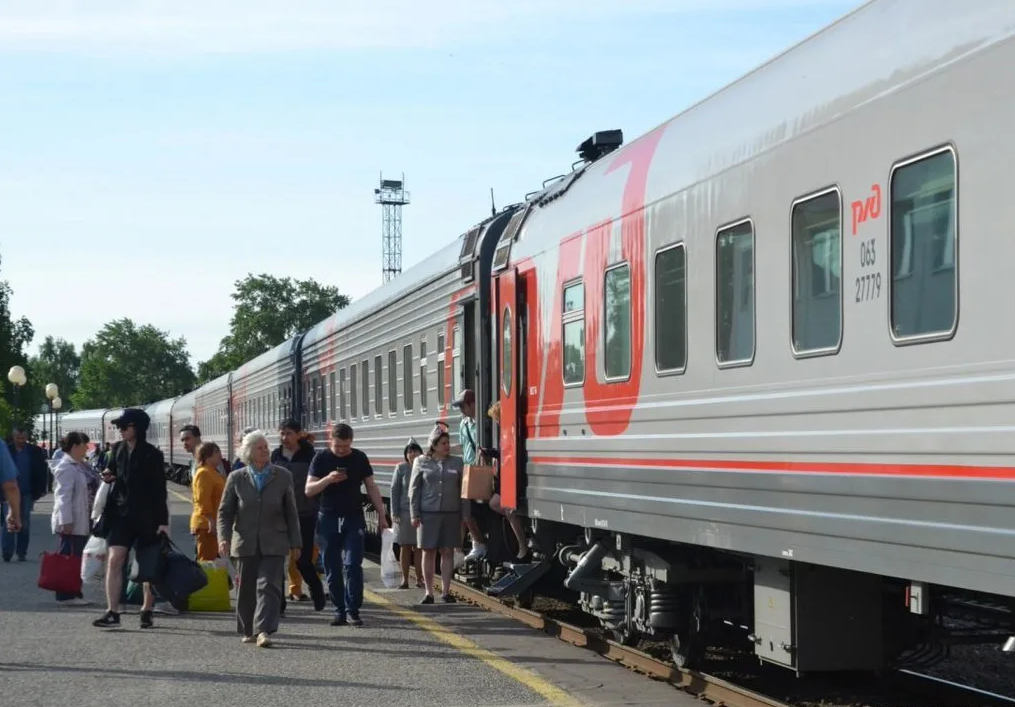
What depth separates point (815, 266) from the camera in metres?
7.66

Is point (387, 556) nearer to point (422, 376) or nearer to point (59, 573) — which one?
point (59, 573)

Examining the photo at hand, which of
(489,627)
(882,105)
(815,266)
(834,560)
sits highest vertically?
(882,105)

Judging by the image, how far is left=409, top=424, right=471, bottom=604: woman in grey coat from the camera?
50.3 feet

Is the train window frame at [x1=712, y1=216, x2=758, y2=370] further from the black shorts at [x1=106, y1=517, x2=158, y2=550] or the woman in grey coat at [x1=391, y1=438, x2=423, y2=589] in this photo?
the woman in grey coat at [x1=391, y1=438, x2=423, y2=589]

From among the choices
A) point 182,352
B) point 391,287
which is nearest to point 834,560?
point 391,287

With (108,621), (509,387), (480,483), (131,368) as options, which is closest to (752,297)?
(509,387)

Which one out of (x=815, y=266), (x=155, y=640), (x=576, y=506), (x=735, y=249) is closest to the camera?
(x=815, y=266)

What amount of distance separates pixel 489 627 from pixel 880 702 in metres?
4.60

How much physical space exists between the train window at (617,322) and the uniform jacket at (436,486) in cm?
493

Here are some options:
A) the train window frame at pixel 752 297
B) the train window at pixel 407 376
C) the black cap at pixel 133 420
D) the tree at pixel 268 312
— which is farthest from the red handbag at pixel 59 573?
the tree at pixel 268 312

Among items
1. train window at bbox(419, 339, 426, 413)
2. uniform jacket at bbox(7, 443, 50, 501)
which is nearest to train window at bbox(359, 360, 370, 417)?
train window at bbox(419, 339, 426, 413)

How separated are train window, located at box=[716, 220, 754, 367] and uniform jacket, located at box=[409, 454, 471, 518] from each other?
6871mm

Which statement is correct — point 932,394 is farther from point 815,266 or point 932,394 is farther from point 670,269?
point 670,269

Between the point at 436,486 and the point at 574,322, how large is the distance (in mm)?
4349
